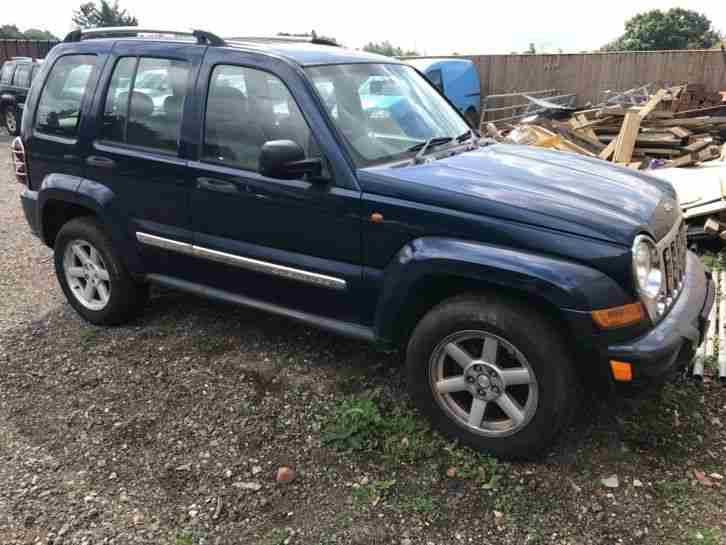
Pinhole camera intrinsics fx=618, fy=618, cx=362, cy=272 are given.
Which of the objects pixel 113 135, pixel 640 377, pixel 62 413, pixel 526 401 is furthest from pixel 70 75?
pixel 640 377

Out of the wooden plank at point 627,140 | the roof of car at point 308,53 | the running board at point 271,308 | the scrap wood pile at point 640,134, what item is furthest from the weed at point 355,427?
the wooden plank at point 627,140

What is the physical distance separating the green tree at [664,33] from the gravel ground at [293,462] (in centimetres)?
4988

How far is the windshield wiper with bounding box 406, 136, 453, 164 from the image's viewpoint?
135 inches

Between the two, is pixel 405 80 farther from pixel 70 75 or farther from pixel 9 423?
pixel 9 423

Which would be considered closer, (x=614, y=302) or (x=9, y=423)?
(x=614, y=302)

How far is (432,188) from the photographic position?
2.99 m

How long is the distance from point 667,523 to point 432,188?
1808 mm

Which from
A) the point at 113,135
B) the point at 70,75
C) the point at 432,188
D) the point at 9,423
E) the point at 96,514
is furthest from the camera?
the point at 70,75

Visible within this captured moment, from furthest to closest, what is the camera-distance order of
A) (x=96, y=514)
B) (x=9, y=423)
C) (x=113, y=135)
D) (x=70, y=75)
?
(x=70, y=75) < (x=113, y=135) < (x=9, y=423) < (x=96, y=514)

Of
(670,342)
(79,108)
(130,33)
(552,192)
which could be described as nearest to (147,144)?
(79,108)

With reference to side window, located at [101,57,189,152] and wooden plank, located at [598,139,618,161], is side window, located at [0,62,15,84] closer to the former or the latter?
side window, located at [101,57,189,152]

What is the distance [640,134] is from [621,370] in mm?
7481

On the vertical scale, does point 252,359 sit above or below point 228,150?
below

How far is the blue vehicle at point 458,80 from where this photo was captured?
13555 millimetres
